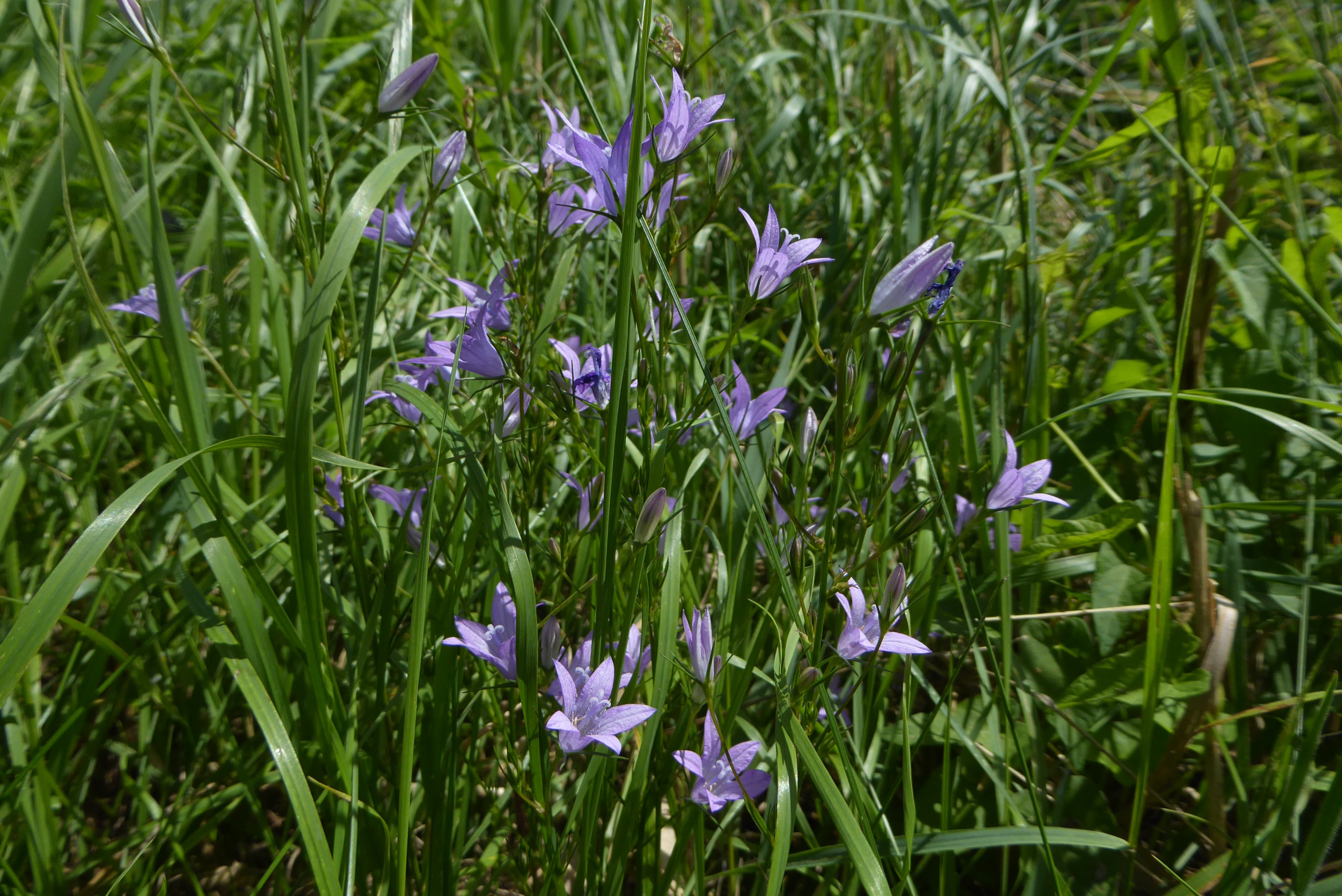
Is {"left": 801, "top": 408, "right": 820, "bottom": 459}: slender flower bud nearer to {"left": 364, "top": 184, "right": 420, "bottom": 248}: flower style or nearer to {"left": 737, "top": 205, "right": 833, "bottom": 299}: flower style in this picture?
{"left": 737, "top": 205, "right": 833, "bottom": 299}: flower style

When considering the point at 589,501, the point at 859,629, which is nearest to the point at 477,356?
the point at 589,501

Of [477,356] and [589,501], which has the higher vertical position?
[477,356]

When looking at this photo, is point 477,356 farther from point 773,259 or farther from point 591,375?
point 773,259

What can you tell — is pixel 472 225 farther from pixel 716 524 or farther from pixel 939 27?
pixel 939 27

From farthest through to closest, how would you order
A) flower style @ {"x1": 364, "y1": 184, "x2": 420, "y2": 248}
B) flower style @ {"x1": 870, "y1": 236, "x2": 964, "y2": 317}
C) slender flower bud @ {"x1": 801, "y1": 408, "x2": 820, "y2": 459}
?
flower style @ {"x1": 364, "y1": 184, "x2": 420, "y2": 248} → slender flower bud @ {"x1": 801, "y1": 408, "x2": 820, "y2": 459} → flower style @ {"x1": 870, "y1": 236, "x2": 964, "y2": 317}

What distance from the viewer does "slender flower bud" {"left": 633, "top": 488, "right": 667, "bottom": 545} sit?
3.21ft

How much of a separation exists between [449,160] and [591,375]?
0.48 metres

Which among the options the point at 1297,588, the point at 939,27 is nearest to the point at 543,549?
the point at 1297,588

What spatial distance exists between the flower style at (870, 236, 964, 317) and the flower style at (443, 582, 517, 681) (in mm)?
580

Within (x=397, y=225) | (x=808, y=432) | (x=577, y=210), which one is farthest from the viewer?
(x=397, y=225)

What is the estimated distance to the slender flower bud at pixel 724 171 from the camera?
1116 millimetres

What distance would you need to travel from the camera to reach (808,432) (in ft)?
3.40

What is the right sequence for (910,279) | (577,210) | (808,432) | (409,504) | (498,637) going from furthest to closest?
1. (577,210)
2. (409,504)
3. (498,637)
4. (808,432)
5. (910,279)

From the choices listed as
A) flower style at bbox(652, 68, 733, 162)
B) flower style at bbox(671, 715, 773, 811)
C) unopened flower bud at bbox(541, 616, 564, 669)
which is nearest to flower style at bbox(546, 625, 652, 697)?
unopened flower bud at bbox(541, 616, 564, 669)
